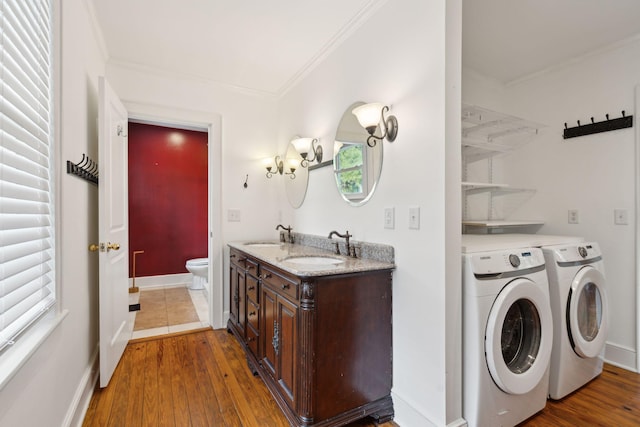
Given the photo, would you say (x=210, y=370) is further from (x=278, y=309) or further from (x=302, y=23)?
(x=302, y=23)

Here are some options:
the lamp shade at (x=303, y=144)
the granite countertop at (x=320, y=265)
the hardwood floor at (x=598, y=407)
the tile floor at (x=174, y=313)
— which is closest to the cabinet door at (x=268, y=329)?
the granite countertop at (x=320, y=265)

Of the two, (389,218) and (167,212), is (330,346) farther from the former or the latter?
(167,212)

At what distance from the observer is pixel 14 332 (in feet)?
3.20

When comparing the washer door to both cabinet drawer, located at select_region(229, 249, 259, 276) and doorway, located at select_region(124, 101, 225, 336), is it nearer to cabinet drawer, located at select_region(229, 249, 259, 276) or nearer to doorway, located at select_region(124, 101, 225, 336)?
cabinet drawer, located at select_region(229, 249, 259, 276)

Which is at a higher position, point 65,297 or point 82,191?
point 82,191

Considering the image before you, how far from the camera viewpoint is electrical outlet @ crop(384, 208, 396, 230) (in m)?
1.73

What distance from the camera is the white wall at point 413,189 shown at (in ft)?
Answer: 4.77

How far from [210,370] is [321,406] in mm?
1077

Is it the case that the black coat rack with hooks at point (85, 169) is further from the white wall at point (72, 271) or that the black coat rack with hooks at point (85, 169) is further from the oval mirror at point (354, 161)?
the oval mirror at point (354, 161)

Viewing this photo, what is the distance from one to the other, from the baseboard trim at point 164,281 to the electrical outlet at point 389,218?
3.73 meters

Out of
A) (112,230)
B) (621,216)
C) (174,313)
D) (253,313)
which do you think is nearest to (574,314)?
(621,216)

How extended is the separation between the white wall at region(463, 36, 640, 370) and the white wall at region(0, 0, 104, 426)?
2.85 meters

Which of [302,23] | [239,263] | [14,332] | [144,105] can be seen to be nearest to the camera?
[14,332]

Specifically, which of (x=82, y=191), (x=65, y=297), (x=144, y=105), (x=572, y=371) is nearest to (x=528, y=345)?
(x=572, y=371)
